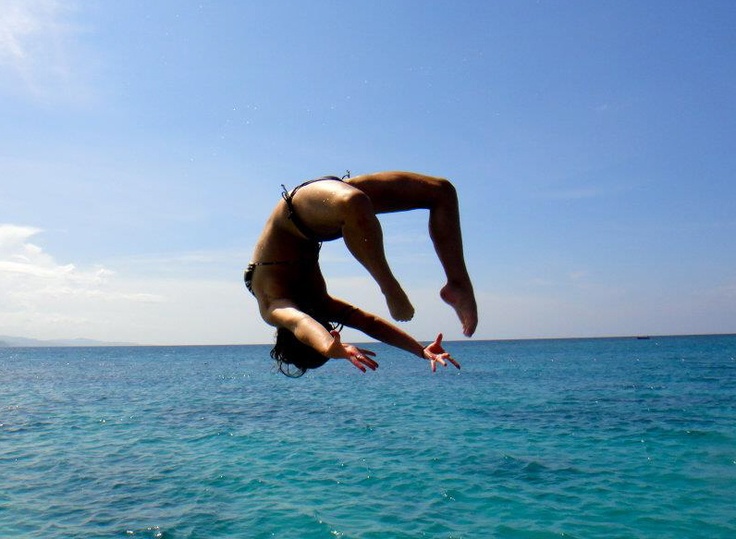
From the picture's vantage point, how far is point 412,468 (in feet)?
60.2

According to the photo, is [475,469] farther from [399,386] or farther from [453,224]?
[399,386]

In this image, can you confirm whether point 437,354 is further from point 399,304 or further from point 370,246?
point 370,246

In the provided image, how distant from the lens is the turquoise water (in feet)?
44.2

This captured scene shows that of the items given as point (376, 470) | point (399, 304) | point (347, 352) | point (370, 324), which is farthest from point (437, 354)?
point (376, 470)

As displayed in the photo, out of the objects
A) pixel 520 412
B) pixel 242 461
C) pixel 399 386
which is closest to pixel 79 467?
pixel 242 461

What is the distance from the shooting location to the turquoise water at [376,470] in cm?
1348

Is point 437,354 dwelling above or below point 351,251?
below

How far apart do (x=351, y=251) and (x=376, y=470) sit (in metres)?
15.1

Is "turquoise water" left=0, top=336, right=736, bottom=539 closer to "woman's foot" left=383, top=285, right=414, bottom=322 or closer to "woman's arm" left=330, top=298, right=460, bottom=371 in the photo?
"woman's arm" left=330, top=298, right=460, bottom=371

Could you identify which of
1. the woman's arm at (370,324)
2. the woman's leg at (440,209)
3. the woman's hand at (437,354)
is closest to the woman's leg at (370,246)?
the woman's hand at (437,354)

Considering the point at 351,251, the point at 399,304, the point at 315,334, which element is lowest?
the point at 315,334

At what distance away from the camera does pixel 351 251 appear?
4219 mm

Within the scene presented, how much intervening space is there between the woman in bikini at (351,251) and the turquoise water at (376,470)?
8463mm

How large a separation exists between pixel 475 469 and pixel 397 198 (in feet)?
49.7
